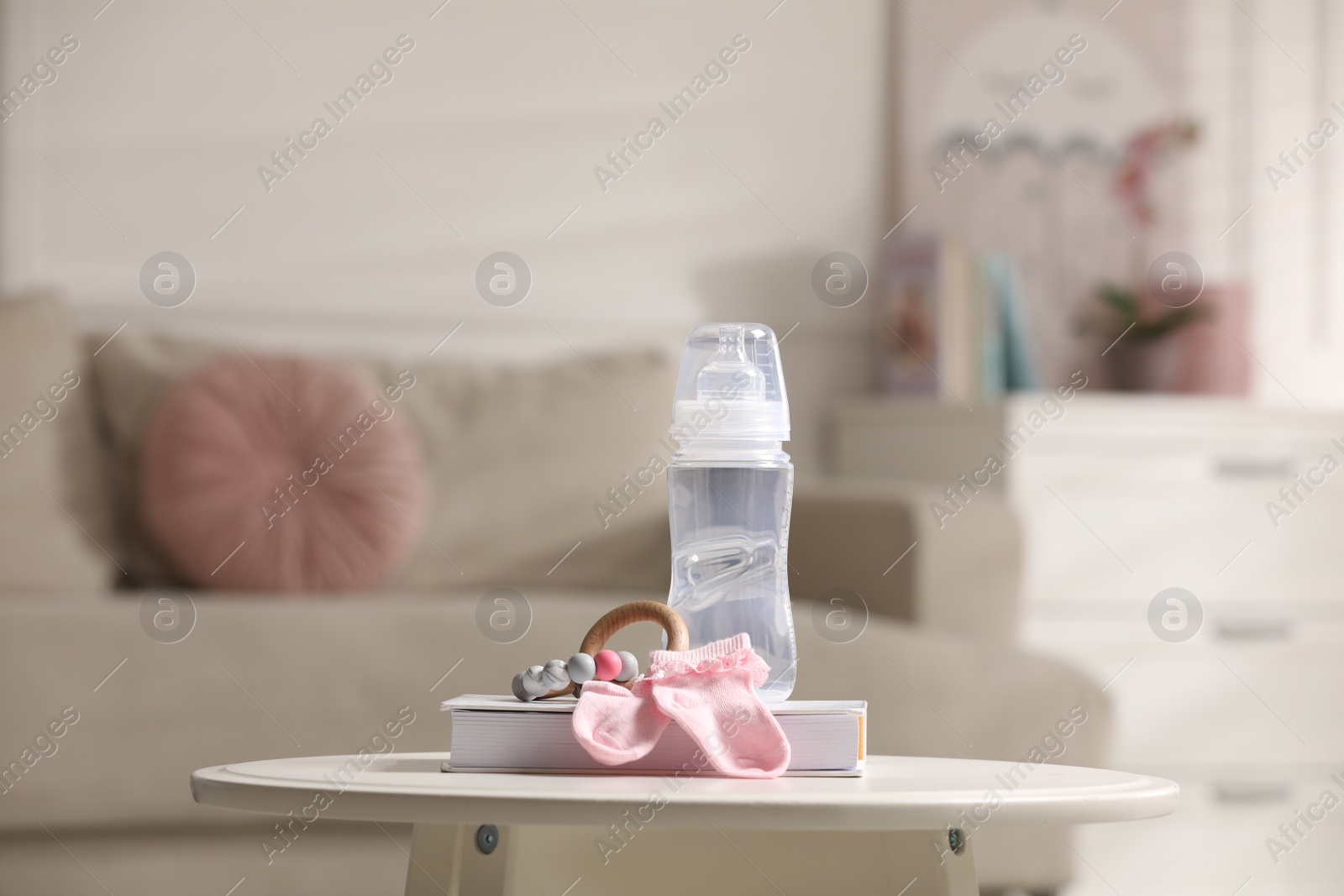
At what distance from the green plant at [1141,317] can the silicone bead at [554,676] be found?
82.7 inches

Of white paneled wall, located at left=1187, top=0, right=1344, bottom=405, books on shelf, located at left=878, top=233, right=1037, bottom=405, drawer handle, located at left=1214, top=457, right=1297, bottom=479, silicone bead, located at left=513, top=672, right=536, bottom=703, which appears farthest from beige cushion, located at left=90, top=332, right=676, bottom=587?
white paneled wall, located at left=1187, top=0, right=1344, bottom=405

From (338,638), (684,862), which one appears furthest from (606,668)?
(338,638)

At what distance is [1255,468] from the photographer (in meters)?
2.31

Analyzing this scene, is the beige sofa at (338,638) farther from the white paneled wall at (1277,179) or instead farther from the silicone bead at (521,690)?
the white paneled wall at (1277,179)

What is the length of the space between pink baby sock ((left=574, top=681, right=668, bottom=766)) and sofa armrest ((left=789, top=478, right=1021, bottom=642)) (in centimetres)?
106

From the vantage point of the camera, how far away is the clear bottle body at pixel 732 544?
88 centimetres

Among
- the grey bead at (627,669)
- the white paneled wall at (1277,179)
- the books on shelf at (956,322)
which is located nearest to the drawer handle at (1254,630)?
the books on shelf at (956,322)

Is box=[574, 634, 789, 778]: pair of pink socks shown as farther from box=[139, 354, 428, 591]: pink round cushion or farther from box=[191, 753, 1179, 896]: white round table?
box=[139, 354, 428, 591]: pink round cushion

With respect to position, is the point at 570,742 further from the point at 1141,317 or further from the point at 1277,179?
the point at 1277,179

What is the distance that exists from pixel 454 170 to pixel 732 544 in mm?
1820

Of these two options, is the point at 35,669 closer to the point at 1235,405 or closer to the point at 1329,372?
the point at 1235,405

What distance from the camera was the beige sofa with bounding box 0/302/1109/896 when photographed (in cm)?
152

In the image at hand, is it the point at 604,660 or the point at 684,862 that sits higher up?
the point at 604,660

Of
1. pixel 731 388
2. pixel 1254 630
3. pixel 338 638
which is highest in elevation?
pixel 731 388
